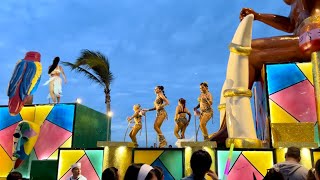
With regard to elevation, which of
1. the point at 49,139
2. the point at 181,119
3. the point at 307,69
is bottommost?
the point at 49,139

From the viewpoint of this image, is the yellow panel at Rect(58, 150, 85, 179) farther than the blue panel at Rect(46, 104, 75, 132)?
No

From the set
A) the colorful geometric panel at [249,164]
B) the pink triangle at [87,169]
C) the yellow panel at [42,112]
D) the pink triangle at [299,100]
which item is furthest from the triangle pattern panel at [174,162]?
the yellow panel at [42,112]

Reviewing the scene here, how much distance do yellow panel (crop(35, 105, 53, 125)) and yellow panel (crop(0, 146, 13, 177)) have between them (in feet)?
3.85

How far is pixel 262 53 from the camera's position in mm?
7434

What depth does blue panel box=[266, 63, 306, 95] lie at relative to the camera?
22.8 ft

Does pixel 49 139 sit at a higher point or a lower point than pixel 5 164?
higher

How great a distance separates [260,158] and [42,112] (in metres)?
5.58

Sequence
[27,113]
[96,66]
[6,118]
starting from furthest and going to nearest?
[96,66]
[6,118]
[27,113]

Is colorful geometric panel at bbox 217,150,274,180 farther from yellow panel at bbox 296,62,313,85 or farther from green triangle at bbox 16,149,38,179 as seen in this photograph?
green triangle at bbox 16,149,38,179

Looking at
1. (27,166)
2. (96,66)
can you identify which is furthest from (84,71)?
(27,166)

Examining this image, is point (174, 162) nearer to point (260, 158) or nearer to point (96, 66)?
point (260, 158)

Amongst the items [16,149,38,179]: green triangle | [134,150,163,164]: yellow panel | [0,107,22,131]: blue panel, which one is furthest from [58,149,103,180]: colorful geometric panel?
[0,107,22,131]: blue panel

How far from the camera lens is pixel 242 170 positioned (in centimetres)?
622

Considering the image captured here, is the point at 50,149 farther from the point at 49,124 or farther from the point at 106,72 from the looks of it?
the point at 106,72
